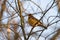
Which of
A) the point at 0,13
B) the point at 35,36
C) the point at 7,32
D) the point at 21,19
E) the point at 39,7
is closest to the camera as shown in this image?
the point at 21,19

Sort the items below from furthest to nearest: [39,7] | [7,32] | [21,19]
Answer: [7,32]
[39,7]
[21,19]

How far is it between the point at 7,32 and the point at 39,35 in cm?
107

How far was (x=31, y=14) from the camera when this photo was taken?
5.62 m

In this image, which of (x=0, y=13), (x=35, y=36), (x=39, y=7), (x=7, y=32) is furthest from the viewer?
(x=0, y=13)

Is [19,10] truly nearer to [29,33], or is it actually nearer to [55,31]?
[29,33]

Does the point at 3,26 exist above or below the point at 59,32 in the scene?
above

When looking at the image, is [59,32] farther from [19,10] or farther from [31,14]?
[19,10]

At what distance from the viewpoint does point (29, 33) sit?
520 cm

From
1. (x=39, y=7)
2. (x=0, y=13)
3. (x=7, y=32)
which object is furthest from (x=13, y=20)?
(x=0, y=13)

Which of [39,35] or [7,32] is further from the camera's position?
[7,32]

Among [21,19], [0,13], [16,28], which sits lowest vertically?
[0,13]

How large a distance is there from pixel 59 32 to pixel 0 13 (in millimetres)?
2096

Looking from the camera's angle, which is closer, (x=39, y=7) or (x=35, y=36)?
(x=39, y=7)

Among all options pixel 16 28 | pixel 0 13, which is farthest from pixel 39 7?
pixel 0 13
